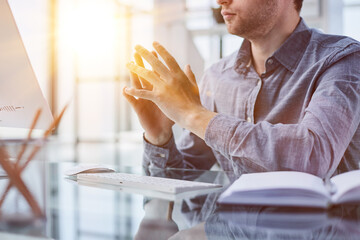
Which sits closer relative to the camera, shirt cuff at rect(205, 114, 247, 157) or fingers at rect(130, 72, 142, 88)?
shirt cuff at rect(205, 114, 247, 157)

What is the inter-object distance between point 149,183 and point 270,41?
0.78 metres

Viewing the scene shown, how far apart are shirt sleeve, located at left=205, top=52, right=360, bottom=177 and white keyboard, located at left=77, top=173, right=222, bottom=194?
0.38ft

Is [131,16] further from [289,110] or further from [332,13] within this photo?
[289,110]

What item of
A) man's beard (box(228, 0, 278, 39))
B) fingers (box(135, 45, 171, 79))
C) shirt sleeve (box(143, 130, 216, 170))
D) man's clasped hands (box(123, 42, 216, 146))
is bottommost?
shirt sleeve (box(143, 130, 216, 170))

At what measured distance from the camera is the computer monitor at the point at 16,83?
2.53ft

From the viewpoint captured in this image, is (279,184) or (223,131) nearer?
(279,184)

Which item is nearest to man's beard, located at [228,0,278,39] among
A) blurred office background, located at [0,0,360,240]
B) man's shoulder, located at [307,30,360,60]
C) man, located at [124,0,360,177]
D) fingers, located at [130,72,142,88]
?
man, located at [124,0,360,177]

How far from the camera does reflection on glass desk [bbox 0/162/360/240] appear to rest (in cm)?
47

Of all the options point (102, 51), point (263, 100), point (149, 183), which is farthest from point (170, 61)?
point (102, 51)

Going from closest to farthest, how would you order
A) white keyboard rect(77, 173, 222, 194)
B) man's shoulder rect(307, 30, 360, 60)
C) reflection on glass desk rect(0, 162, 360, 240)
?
reflection on glass desk rect(0, 162, 360, 240) < white keyboard rect(77, 173, 222, 194) < man's shoulder rect(307, 30, 360, 60)

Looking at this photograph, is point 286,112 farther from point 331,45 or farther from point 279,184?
point 279,184

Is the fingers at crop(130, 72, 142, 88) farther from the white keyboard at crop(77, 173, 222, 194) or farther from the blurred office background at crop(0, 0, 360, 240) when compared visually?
the blurred office background at crop(0, 0, 360, 240)

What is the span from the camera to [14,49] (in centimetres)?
79

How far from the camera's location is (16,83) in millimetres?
825
